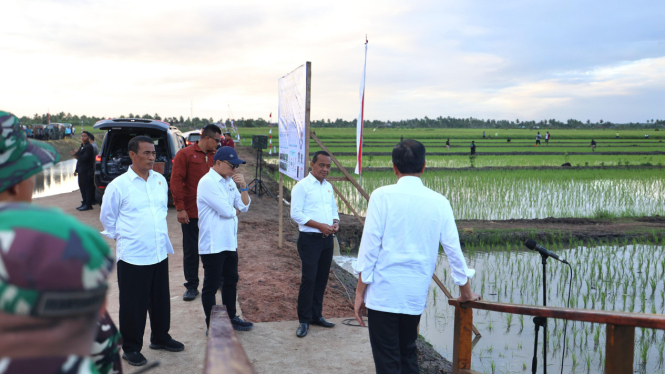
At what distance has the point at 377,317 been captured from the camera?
2717 millimetres

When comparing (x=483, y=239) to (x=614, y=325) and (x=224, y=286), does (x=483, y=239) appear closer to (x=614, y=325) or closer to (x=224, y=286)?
(x=224, y=286)

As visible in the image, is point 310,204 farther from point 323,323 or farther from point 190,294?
point 190,294

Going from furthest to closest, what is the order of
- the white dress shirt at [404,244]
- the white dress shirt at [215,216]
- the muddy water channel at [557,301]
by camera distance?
the muddy water channel at [557,301]
the white dress shirt at [215,216]
the white dress shirt at [404,244]

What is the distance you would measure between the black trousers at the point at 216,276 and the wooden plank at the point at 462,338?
2.19 meters

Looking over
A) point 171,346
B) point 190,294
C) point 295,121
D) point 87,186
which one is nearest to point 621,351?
point 171,346

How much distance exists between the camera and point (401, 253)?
8.77ft

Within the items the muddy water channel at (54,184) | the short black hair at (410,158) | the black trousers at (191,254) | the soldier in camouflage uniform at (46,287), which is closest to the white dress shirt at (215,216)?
the black trousers at (191,254)

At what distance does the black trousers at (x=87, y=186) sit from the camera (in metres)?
10.3

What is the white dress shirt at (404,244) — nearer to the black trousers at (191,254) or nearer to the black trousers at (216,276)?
the black trousers at (216,276)

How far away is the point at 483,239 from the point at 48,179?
17.3 metres

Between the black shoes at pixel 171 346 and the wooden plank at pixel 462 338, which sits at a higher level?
the wooden plank at pixel 462 338

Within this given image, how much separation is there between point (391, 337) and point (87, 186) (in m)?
9.63

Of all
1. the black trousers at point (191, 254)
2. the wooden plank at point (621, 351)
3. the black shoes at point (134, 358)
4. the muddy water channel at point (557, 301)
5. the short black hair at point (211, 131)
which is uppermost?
the short black hair at point (211, 131)

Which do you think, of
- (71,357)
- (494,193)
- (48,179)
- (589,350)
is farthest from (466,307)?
(48,179)
